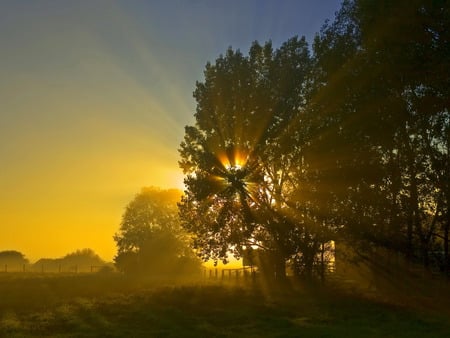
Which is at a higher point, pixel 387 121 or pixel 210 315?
pixel 387 121

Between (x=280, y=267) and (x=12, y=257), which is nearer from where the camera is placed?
(x=280, y=267)

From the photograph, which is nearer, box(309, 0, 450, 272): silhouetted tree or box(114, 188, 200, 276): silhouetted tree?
box(309, 0, 450, 272): silhouetted tree

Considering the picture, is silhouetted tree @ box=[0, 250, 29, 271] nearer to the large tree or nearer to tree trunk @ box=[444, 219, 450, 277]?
the large tree

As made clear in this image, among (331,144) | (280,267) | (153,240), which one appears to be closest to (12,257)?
(153,240)

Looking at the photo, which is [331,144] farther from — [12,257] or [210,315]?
[12,257]

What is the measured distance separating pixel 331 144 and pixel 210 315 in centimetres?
1763

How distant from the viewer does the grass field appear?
78.9 feet

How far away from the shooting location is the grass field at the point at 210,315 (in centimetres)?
2406

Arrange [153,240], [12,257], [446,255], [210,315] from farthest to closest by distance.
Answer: [12,257]
[153,240]
[446,255]
[210,315]

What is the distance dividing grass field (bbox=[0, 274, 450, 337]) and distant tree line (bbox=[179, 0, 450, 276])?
6.68m

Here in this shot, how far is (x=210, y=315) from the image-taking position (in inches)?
1216

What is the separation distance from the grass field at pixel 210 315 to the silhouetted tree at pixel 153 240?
43.6 meters

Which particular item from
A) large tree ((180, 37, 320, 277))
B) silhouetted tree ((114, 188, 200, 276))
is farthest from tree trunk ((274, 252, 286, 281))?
silhouetted tree ((114, 188, 200, 276))

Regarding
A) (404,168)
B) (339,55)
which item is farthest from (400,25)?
(404,168)
